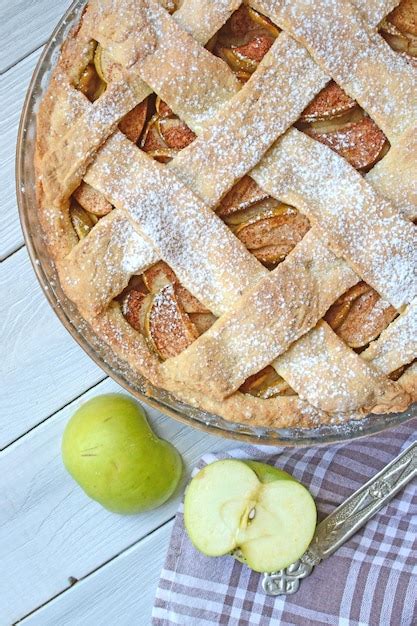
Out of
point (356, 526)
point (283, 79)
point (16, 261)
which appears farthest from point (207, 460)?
point (283, 79)

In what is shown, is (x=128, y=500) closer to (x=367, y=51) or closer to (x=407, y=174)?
(x=407, y=174)

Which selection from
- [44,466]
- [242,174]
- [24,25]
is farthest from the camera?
[44,466]

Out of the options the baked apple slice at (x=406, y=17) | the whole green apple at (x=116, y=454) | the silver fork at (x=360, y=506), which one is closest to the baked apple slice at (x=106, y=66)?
the baked apple slice at (x=406, y=17)

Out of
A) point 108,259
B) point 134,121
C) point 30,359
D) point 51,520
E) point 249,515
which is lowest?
point 249,515

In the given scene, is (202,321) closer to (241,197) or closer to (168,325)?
(168,325)

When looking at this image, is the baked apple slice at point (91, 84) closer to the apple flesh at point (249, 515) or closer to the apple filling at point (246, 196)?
the apple filling at point (246, 196)

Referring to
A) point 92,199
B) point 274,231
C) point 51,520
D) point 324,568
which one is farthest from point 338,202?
point 51,520
